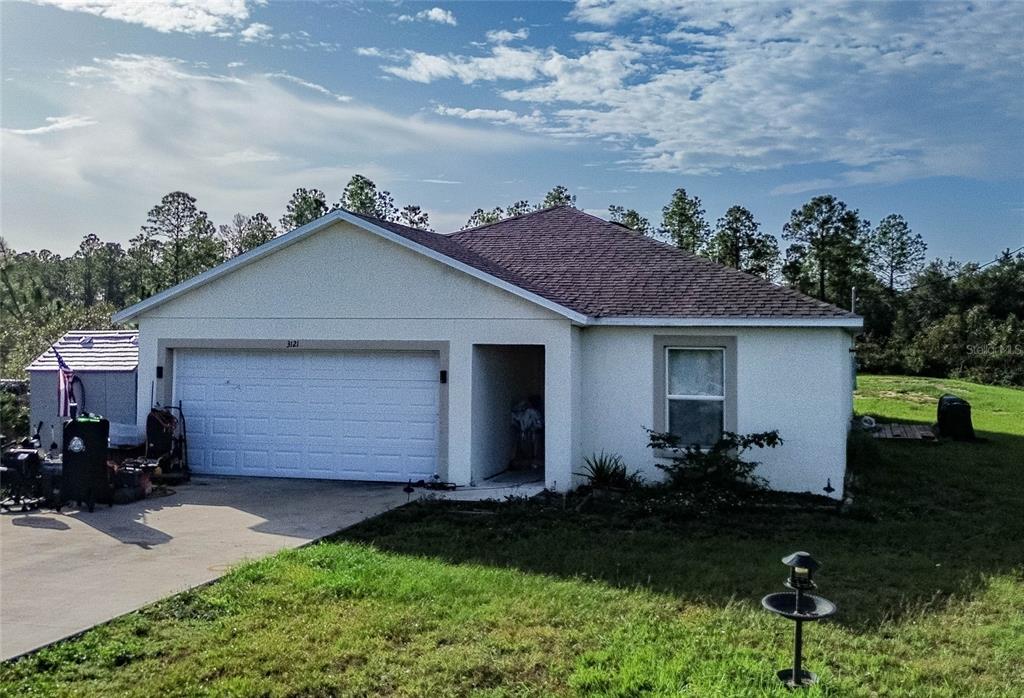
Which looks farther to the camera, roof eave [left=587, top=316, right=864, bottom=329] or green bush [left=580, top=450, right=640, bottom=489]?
green bush [left=580, top=450, right=640, bottom=489]

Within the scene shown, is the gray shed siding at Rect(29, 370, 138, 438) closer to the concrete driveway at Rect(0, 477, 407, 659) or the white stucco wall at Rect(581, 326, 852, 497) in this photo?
the concrete driveway at Rect(0, 477, 407, 659)

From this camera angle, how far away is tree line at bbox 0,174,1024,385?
1454 inches

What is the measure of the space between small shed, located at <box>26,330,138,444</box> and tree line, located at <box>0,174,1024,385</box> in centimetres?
2017

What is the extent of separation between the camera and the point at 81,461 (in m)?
10.1

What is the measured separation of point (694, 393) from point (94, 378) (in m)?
10.1

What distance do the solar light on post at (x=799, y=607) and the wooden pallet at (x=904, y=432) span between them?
1567 cm

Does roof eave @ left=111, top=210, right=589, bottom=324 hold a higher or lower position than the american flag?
higher

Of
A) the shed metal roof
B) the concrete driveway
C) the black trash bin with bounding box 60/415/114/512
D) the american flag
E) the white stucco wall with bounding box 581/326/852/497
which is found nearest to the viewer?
the concrete driveway

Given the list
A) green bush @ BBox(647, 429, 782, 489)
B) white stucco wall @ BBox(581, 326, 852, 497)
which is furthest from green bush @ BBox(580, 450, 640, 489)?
green bush @ BBox(647, 429, 782, 489)

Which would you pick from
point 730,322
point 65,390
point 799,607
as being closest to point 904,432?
point 730,322

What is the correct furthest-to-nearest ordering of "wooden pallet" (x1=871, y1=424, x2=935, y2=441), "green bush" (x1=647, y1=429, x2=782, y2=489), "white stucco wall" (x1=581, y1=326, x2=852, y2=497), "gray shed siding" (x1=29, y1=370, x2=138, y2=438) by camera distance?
"wooden pallet" (x1=871, y1=424, x2=935, y2=441) < "gray shed siding" (x1=29, y1=370, x2=138, y2=438) < "white stucco wall" (x1=581, y1=326, x2=852, y2=497) < "green bush" (x1=647, y1=429, x2=782, y2=489)

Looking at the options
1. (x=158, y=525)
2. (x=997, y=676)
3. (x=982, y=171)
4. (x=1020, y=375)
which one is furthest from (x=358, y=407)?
(x=1020, y=375)

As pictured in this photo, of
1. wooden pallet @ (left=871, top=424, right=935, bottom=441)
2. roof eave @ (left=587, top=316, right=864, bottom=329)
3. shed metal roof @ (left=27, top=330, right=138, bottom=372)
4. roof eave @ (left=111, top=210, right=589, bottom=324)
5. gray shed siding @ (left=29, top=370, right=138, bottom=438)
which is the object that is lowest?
wooden pallet @ (left=871, top=424, right=935, bottom=441)

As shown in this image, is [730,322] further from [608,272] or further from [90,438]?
[90,438]
